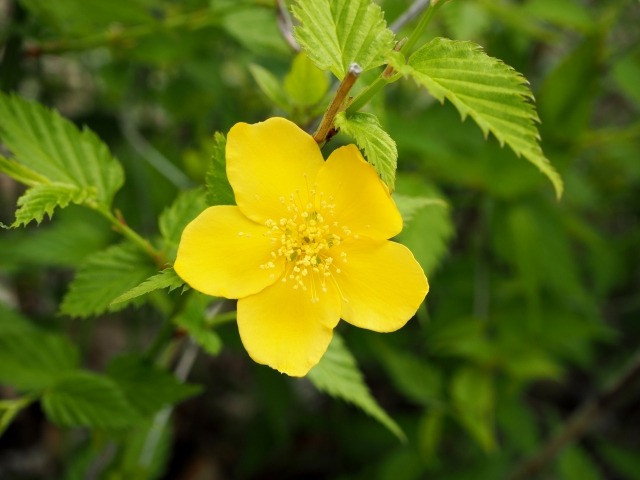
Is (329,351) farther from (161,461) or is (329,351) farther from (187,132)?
(187,132)

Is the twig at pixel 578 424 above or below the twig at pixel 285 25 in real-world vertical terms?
below

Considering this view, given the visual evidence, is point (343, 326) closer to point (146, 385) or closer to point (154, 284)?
point (146, 385)

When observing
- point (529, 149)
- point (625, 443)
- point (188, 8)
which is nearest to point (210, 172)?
point (529, 149)

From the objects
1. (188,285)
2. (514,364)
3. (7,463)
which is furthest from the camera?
(7,463)

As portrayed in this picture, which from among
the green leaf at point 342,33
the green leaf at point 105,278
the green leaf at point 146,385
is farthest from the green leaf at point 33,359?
the green leaf at point 342,33

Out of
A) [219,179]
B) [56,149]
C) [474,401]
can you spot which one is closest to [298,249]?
[219,179]

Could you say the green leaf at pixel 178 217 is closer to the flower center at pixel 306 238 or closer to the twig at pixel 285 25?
the flower center at pixel 306 238
